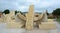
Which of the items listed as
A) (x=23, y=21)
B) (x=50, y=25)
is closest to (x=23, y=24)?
(x=23, y=21)

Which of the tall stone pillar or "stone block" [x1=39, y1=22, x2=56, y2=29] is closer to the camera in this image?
the tall stone pillar

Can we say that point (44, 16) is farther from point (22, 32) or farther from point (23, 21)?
point (22, 32)

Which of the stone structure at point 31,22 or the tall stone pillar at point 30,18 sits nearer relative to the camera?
the tall stone pillar at point 30,18

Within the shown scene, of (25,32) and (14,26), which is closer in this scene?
(25,32)

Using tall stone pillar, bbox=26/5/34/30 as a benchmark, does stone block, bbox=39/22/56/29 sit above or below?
below

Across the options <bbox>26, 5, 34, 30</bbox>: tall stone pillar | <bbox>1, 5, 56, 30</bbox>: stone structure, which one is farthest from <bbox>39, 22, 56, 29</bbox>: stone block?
<bbox>26, 5, 34, 30</bbox>: tall stone pillar

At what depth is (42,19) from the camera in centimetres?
1053

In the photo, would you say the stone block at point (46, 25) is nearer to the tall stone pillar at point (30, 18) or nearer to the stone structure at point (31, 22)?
the stone structure at point (31, 22)

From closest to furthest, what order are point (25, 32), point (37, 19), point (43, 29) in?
1. point (25, 32)
2. point (43, 29)
3. point (37, 19)

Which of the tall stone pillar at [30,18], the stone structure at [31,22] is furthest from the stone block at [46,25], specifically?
the tall stone pillar at [30,18]

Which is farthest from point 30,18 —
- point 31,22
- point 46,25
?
point 46,25

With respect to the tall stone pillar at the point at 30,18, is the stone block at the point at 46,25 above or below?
below

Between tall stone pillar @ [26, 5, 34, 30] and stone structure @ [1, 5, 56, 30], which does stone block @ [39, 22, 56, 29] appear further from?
tall stone pillar @ [26, 5, 34, 30]

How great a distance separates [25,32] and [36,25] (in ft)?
6.90
